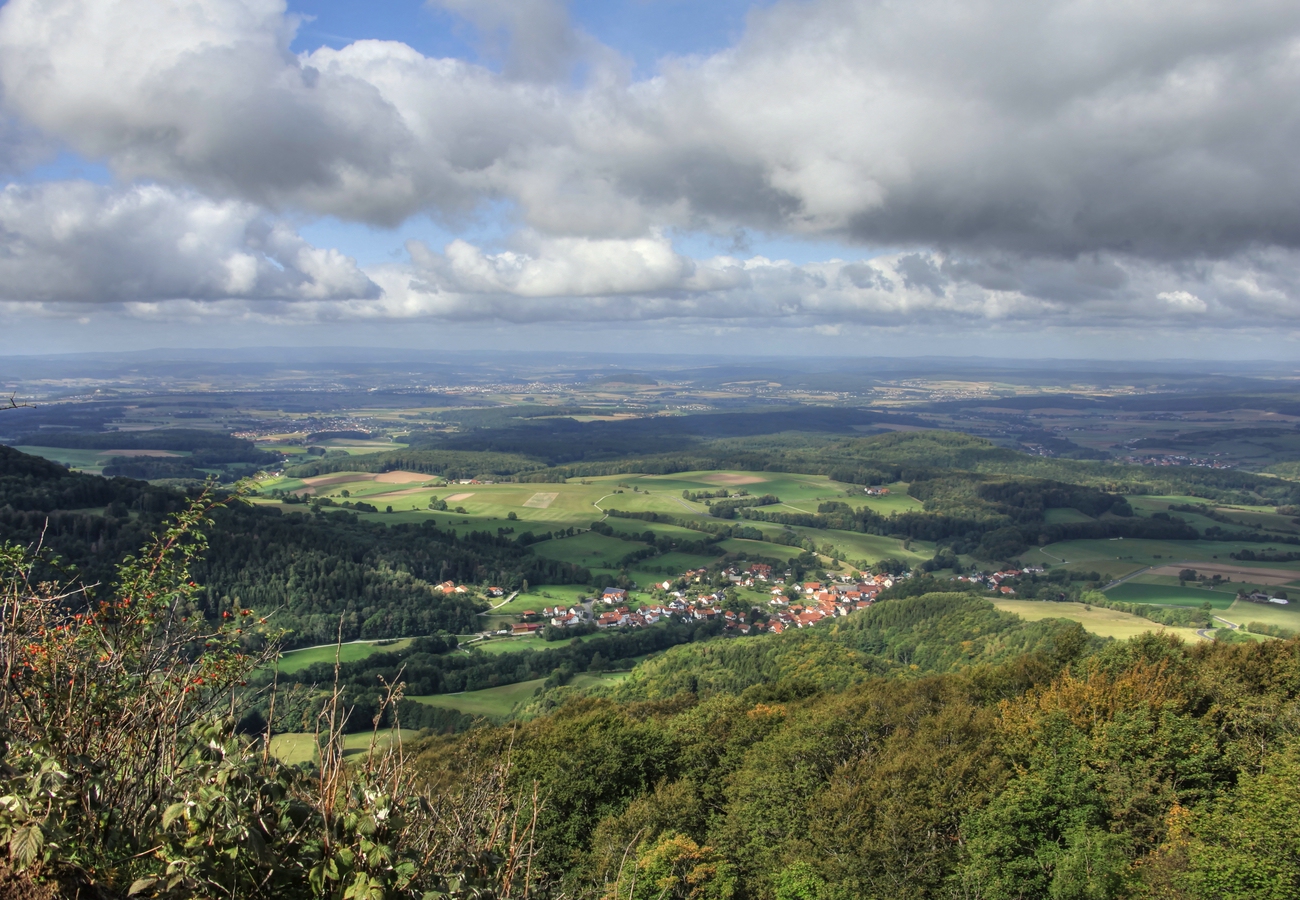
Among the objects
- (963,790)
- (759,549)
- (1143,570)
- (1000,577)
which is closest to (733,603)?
(759,549)

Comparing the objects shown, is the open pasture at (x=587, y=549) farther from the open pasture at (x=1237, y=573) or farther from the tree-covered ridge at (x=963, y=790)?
the tree-covered ridge at (x=963, y=790)

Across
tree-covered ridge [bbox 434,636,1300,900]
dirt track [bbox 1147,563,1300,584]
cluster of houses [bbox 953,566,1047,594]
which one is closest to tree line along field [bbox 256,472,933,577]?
cluster of houses [bbox 953,566,1047,594]

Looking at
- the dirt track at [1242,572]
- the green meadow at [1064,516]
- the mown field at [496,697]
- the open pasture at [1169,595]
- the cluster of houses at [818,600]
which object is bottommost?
the cluster of houses at [818,600]

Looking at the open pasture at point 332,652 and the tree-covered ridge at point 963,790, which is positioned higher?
the tree-covered ridge at point 963,790

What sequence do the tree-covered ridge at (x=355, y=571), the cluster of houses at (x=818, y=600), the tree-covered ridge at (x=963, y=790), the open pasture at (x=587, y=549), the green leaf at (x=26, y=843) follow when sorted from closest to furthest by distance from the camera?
1. the green leaf at (x=26, y=843)
2. the tree-covered ridge at (x=963, y=790)
3. the tree-covered ridge at (x=355, y=571)
4. the cluster of houses at (x=818, y=600)
5. the open pasture at (x=587, y=549)

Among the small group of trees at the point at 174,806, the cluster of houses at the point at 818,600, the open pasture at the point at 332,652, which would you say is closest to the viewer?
the small group of trees at the point at 174,806

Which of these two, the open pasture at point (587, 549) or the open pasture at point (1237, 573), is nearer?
the open pasture at point (1237, 573)

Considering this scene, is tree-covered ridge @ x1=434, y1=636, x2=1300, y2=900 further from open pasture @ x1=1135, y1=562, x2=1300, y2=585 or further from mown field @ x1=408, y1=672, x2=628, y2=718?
open pasture @ x1=1135, y1=562, x2=1300, y2=585

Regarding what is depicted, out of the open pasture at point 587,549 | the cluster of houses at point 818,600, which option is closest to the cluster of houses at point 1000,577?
the cluster of houses at point 818,600
